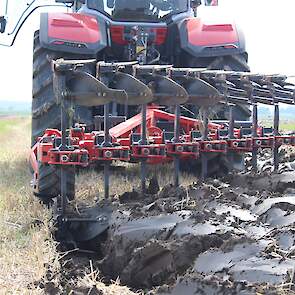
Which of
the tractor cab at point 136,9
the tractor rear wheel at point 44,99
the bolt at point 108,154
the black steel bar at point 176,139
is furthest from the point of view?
the tractor cab at point 136,9

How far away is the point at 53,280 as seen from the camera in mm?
3004

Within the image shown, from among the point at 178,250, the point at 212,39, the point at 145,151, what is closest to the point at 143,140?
the point at 145,151

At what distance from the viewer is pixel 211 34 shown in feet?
19.0

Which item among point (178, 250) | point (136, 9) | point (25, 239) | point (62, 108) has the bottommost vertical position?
point (25, 239)

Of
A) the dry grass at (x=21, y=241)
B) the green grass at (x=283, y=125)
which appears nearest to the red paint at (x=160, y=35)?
the green grass at (x=283, y=125)

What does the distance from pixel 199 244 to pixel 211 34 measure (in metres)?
3.17

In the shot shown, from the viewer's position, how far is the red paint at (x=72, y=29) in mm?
5504

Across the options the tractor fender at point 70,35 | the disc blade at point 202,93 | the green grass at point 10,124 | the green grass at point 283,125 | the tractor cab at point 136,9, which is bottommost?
the green grass at point 10,124

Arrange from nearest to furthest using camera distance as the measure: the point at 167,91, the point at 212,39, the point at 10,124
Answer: the point at 167,91 < the point at 212,39 < the point at 10,124

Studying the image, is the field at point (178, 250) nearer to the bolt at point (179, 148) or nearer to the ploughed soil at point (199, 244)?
the ploughed soil at point (199, 244)

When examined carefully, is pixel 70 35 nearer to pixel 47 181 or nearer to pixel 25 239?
pixel 47 181

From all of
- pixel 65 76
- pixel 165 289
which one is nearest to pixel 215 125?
pixel 65 76

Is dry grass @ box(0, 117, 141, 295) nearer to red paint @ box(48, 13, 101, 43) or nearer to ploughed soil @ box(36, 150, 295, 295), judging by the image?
ploughed soil @ box(36, 150, 295, 295)

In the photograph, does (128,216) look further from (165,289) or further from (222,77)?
(222,77)
